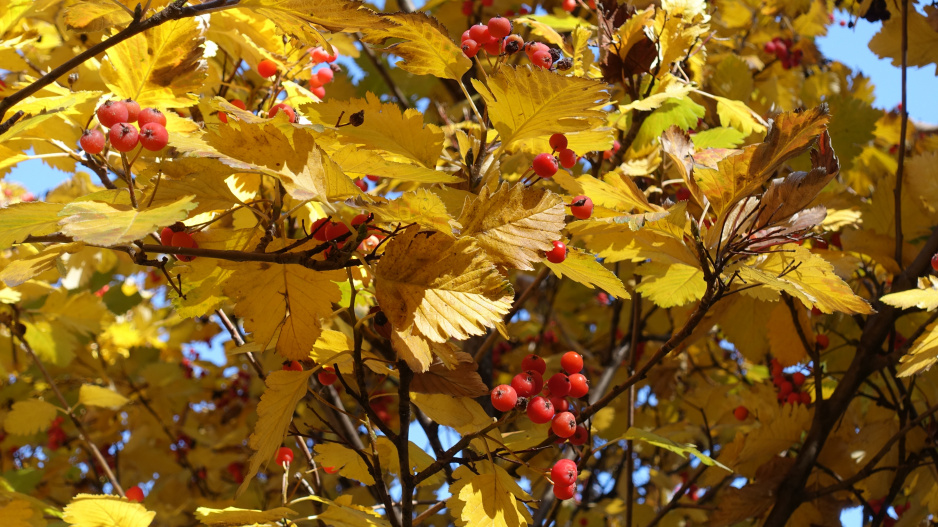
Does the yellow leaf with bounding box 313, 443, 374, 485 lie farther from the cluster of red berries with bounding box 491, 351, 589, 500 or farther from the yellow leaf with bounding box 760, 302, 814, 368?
the yellow leaf with bounding box 760, 302, 814, 368

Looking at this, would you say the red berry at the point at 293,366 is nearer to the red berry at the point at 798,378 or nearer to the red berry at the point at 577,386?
the red berry at the point at 577,386

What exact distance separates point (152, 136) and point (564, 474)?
928 millimetres

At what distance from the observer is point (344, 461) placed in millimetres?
1459

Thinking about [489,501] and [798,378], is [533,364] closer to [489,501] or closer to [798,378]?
[489,501]

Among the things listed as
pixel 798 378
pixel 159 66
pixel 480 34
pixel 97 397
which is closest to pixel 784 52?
pixel 798 378

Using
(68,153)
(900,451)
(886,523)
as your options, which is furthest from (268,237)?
(886,523)

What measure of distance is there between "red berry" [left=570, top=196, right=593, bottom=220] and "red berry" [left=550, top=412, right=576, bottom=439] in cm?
37

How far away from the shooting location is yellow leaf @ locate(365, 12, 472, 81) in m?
1.20

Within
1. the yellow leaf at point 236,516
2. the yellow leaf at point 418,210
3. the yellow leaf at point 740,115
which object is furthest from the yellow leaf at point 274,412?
the yellow leaf at point 740,115

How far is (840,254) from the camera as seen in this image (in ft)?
6.44

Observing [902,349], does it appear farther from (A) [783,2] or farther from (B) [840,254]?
(A) [783,2]

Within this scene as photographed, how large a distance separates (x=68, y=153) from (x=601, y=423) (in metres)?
2.45

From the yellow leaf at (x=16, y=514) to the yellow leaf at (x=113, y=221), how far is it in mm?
1321

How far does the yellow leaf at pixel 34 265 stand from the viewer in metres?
1.09
